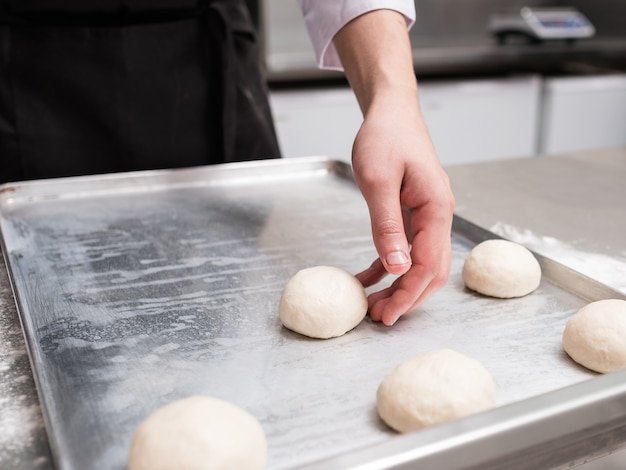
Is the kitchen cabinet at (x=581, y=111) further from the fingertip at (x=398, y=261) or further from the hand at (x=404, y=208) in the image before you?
the fingertip at (x=398, y=261)

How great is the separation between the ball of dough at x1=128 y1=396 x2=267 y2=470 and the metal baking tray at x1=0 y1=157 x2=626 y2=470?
46 millimetres

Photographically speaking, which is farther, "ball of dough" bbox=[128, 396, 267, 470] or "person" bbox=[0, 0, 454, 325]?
"person" bbox=[0, 0, 454, 325]

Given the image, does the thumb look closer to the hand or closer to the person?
the hand

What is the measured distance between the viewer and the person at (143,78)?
1.30 metres

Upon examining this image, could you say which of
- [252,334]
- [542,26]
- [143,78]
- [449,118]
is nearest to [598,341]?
[252,334]

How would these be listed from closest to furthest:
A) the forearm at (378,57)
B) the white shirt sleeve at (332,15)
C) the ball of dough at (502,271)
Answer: the ball of dough at (502,271), the forearm at (378,57), the white shirt sleeve at (332,15)

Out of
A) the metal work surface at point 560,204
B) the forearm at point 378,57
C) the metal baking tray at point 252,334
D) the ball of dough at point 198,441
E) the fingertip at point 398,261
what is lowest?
the metal work surface at point 560,204

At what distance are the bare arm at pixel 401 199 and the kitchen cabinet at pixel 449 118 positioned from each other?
163 centimetres

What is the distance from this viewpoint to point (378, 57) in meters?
1.09

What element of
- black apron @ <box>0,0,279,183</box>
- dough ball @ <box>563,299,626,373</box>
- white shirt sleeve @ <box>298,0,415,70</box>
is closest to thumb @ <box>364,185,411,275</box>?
dough ball @ <box>563,299,626,373</box>

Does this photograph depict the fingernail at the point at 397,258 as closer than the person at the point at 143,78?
Yes

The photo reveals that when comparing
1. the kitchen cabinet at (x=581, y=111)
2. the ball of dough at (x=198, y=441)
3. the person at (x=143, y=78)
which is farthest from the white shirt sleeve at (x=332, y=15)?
the kitchen cabinet at (x=581, y=111)

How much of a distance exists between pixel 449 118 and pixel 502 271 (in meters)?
2.03

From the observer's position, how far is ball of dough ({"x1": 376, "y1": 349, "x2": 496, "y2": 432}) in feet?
2.20
